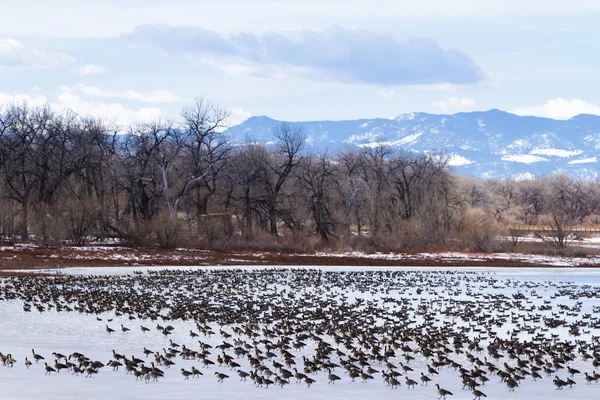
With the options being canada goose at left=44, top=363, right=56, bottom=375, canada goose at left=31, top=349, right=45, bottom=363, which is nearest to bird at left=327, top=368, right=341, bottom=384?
canada goose at left=44, top=363, right=56, bottom=375

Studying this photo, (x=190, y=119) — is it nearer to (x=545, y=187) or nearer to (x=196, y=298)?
(x=196, y=298)

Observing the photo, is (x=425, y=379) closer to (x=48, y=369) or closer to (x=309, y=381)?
(x=309, y=381)

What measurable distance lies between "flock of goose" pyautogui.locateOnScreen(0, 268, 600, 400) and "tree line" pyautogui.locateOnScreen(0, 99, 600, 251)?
2750cm

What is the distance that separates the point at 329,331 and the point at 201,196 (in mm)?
57242

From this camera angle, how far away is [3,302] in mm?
28938

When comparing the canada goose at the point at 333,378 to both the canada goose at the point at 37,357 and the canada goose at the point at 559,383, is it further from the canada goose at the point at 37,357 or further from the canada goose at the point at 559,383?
the canada goose at the point at 37,357

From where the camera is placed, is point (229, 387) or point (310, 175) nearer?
point (229, 387)

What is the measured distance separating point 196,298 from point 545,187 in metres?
141

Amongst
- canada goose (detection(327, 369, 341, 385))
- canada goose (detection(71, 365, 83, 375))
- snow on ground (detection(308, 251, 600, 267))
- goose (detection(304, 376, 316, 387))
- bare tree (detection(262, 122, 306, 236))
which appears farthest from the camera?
bare tree (detection(262, 122, 306, 236))

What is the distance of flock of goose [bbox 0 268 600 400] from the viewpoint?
16.7 meters

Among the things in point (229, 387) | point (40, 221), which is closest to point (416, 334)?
point (229, 387)

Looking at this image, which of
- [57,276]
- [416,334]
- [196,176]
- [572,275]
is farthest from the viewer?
[196,176]

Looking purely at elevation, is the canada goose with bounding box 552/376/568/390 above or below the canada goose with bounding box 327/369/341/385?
below

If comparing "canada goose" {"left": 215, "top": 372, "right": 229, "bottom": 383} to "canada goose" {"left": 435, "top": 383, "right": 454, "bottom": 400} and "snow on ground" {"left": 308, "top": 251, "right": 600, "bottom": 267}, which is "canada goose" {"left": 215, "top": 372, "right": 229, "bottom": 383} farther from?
"snow on ground" {"left": 308, "top": 251, "right": 600, "bottom": 267}
